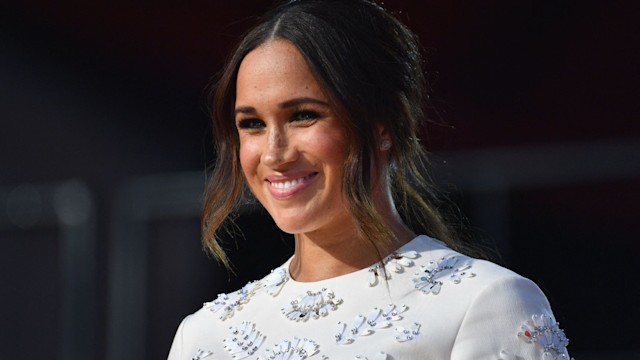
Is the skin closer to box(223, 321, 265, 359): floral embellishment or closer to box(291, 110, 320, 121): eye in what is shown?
box(291, 110, 320, 121): eye

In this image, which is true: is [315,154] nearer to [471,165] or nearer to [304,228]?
[304,228]

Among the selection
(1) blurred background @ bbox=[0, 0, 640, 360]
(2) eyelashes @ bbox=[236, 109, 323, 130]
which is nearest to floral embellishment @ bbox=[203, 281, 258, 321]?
(2) eyelashes @ bbox=[236, 109, 323, 130]

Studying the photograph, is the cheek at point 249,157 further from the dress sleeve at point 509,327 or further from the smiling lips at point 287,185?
the dress sleeve at point 509,327

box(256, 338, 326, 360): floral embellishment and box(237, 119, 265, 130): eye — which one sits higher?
box(237, 119, 265, 130): eye

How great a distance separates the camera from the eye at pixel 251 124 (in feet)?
7.25

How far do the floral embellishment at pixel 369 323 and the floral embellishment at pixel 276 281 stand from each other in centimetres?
23

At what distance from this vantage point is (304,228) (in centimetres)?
219

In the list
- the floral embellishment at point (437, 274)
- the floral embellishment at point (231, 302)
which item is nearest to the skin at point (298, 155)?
the floral embellishment at point (437, 274)

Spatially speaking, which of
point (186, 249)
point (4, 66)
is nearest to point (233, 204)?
point (186, 249)

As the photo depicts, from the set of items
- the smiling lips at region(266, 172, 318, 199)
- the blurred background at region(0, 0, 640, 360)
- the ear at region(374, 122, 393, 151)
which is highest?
the ear at region(374, 122, 393, 151)

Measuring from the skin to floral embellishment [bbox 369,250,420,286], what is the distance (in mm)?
34

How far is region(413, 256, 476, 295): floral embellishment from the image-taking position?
2.11 metres

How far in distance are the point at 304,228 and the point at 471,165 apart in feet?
6.86

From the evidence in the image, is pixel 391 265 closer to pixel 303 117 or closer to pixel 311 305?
pixel 311 305
